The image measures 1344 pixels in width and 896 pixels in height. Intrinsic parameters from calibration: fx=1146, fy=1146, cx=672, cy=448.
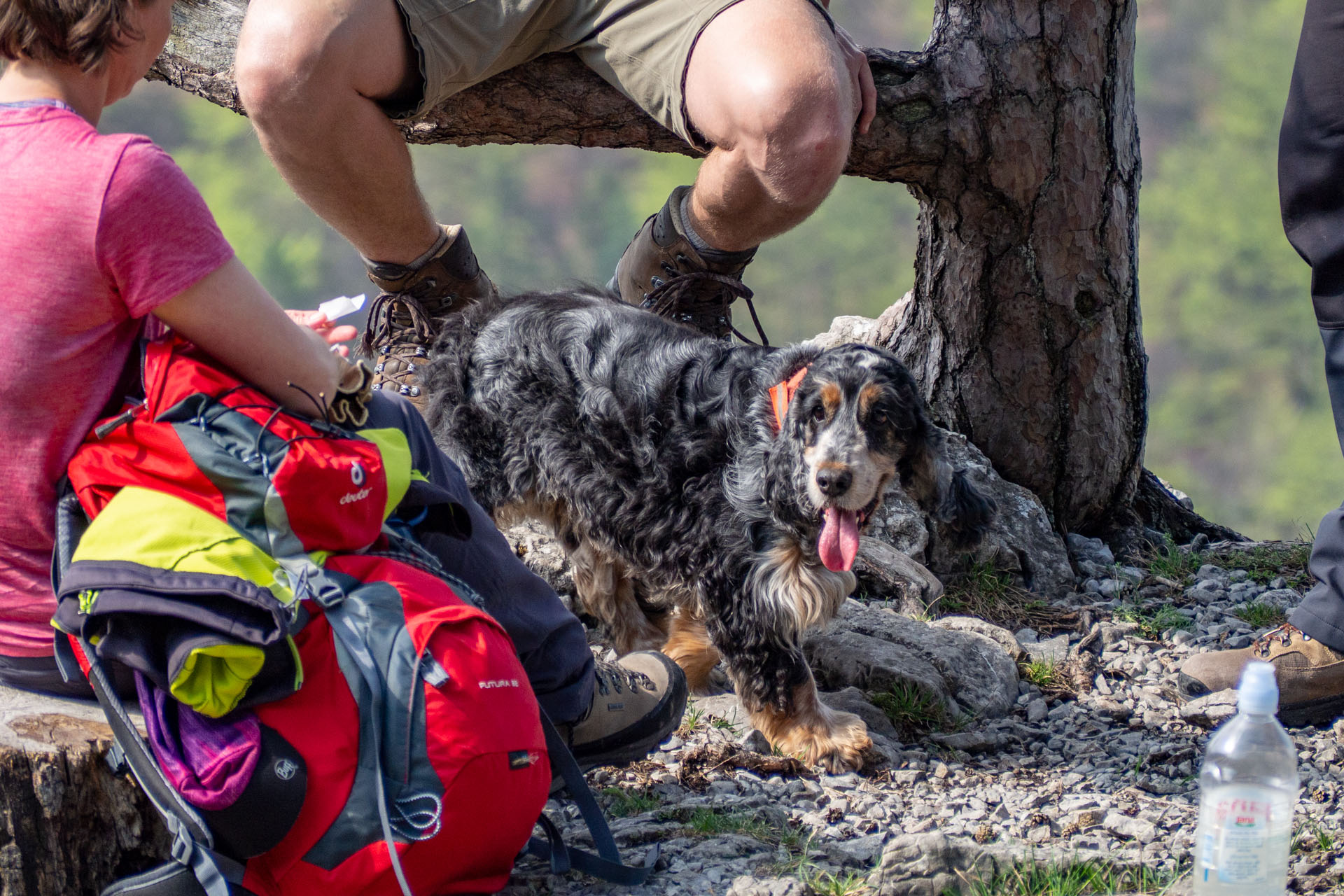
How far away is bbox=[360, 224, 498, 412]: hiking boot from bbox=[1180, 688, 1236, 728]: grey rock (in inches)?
99.3

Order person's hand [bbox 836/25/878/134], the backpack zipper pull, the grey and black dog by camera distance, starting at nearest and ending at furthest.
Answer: the backpack zipper pull, the grey and black dog, person's hand [bbox 836/25/878/134]

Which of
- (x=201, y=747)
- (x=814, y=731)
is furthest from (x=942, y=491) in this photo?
(x=201, y=747)

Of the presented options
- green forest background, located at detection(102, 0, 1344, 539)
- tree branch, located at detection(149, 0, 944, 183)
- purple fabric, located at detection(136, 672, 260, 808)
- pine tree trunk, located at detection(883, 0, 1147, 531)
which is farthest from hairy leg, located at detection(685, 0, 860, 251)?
green forest background, located at detection(102, 0, 1344, 539)

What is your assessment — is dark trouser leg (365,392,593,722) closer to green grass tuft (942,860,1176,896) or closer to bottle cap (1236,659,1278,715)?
green grass tuft (942,860,1176,896)

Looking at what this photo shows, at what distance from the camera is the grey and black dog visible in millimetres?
3068

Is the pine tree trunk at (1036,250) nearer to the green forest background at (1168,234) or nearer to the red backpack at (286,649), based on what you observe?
the red backpack at (286,649)

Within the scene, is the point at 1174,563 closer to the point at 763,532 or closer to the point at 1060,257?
the point at 1060,257

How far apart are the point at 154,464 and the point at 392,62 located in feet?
6.35

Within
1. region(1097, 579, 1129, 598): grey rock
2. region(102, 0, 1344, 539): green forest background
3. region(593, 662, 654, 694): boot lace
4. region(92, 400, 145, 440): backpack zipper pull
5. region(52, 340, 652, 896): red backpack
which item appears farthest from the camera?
region(102, 0, 1344, 539): green forest background

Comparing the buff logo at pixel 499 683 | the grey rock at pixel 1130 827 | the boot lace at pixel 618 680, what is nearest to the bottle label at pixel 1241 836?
the grey rock at pixel 1130 827

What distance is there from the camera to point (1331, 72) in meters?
3.10

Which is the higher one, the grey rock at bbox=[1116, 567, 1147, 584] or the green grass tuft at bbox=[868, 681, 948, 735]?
the grey rock at bbox=[1116, 567, 1147, 584]

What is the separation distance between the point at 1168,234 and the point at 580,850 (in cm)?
2548

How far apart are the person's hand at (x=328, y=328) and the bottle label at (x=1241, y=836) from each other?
1739mm
